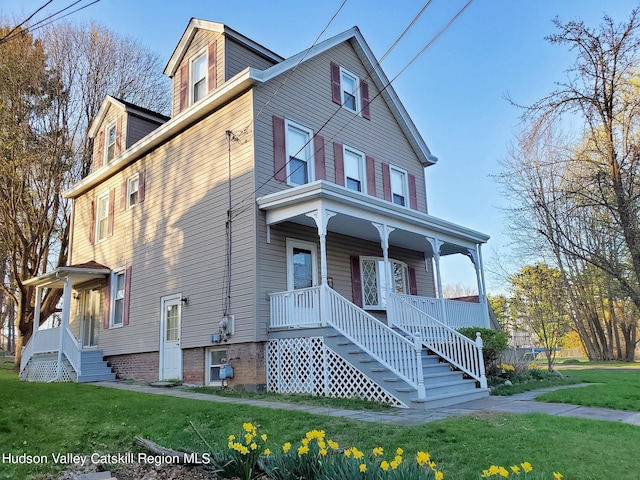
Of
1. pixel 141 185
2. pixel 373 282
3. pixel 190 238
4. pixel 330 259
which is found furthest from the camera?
pixel 141 185

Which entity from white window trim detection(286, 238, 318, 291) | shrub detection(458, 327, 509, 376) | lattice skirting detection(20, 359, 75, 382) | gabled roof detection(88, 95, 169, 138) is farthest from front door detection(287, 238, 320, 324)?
gabled roof detection(88, 95, 169, 138)

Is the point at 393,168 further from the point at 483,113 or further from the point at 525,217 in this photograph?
the point at 525,217

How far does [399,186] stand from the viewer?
49.8 ft

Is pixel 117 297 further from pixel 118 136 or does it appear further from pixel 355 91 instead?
pixel 355 91

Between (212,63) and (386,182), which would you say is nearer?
(212,63)

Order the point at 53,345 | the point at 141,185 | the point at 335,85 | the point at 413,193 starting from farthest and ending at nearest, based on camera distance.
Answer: the point at 413,193 → the point at 141,185 → the point at 53,345 → the point at 335,85

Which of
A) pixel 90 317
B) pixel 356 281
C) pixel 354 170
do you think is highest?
pixel 354 170

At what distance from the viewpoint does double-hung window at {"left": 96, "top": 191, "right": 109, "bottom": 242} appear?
15969mm

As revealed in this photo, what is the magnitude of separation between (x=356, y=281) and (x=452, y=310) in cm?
260

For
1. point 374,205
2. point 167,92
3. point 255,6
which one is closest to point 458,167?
point 374,205

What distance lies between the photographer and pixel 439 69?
878 cm

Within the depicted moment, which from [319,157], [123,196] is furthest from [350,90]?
[123,196]

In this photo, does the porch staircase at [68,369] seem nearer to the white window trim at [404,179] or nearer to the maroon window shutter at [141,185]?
the maroon window shutter at [141,185]

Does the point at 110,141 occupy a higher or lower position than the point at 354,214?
higher
